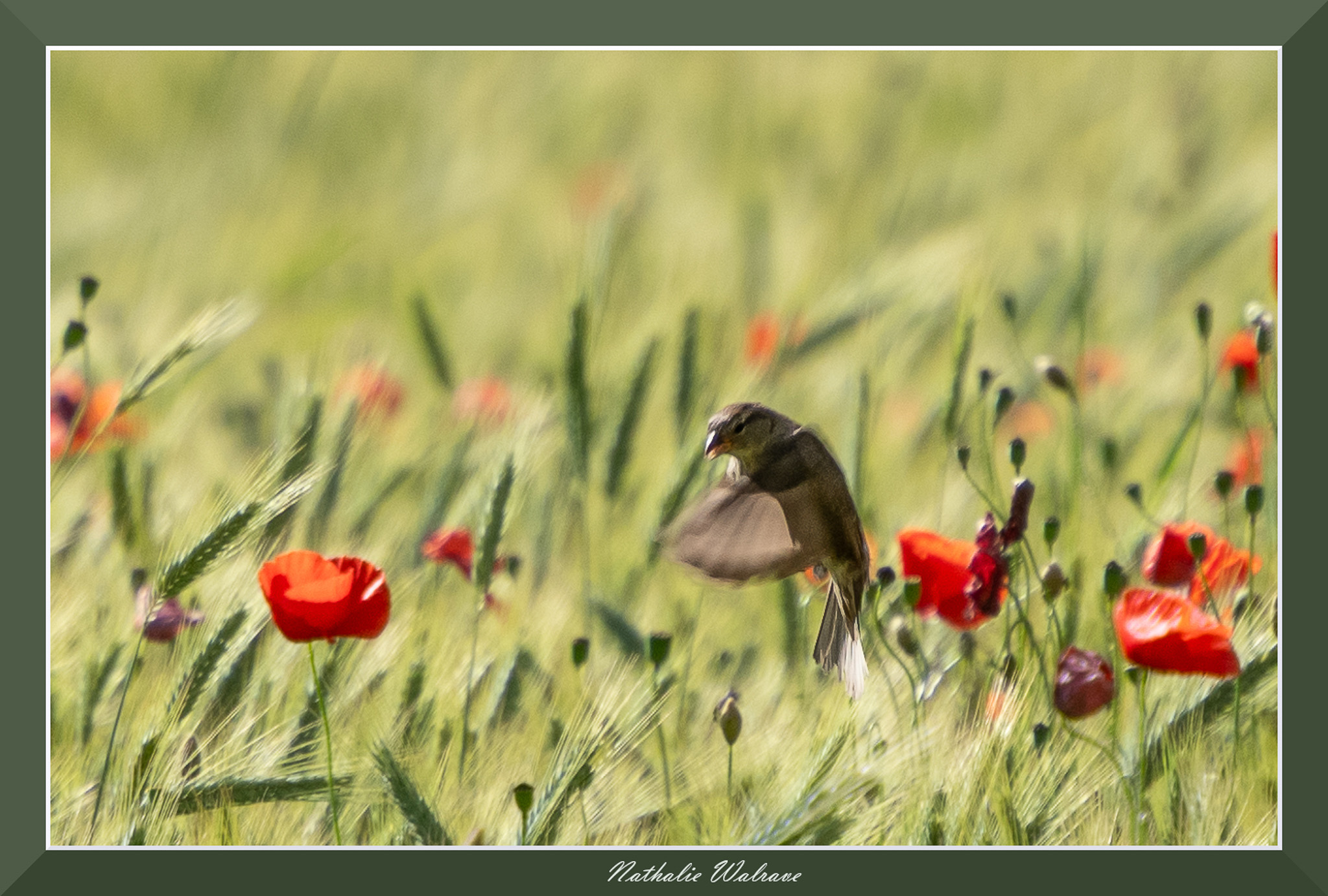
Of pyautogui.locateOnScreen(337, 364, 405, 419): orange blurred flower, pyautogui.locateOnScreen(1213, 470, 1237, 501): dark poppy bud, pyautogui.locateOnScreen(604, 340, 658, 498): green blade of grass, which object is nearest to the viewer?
pyautogui.locateOnScreen(1213, 470, 1237, 501): dark poppy bud

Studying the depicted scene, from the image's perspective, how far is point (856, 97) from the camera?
2.15 meters

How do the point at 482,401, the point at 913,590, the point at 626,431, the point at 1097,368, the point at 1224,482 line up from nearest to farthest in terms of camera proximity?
the point at 913,590 → the point at 1224,482 → the point at 626,431 → the point at 1097,368 → the point at 482,401

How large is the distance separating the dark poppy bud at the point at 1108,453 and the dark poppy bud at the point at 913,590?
0.32 m

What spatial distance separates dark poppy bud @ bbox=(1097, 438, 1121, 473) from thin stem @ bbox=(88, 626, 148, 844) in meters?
0.94

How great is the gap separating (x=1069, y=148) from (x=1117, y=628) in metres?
0.99

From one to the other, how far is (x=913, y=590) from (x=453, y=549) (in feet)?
1.52

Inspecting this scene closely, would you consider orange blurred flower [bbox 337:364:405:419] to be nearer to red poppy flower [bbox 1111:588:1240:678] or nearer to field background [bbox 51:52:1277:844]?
field background [bbox 51:52:1277:844]

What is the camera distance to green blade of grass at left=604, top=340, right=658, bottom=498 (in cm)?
146

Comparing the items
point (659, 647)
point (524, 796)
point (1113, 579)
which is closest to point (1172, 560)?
point (1113, 579)

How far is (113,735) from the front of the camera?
113cm

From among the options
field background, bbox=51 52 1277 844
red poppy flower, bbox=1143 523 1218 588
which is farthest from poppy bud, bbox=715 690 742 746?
red poppy flower, bbox=1143 523 1218 588
